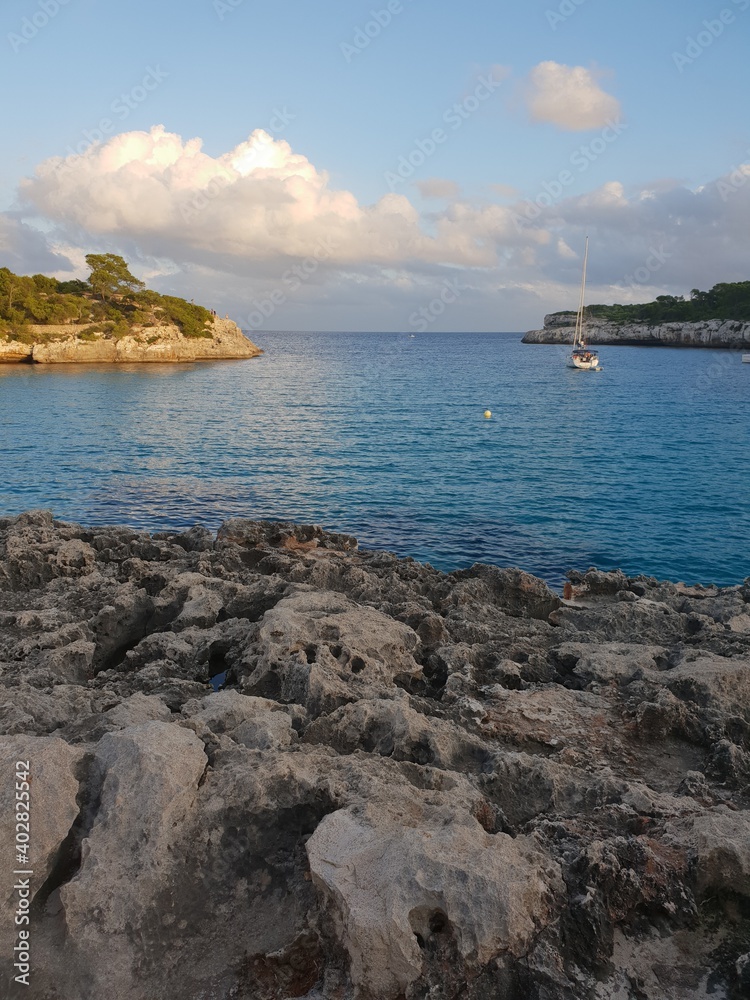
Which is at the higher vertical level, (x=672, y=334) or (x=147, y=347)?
(x=672, y=334)

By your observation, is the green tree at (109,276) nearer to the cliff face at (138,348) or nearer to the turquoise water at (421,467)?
the cliff face at (138,348)

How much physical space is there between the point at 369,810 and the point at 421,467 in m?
27.6

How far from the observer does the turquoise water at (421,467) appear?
22406 mm

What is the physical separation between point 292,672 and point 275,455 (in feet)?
91.1

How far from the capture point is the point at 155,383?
7025 cm

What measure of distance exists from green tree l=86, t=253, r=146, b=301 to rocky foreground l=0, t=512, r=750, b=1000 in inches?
3818

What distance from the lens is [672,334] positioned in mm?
154875

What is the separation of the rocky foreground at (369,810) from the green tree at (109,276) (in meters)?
97.0

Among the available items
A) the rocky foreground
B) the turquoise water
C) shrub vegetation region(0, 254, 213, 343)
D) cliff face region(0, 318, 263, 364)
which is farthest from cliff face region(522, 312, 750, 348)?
the rocky foreground

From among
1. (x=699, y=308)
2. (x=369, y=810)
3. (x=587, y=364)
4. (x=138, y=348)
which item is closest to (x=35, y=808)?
(x=369, y=810)

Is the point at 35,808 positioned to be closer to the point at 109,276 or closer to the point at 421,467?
the point at 421,467

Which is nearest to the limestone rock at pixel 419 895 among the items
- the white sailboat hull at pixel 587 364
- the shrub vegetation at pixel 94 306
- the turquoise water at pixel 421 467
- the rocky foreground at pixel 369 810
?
the rocky foreground at pixel 369 810

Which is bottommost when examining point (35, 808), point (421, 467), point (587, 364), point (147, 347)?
point (421, 467)

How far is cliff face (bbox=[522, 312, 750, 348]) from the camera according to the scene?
138 m
